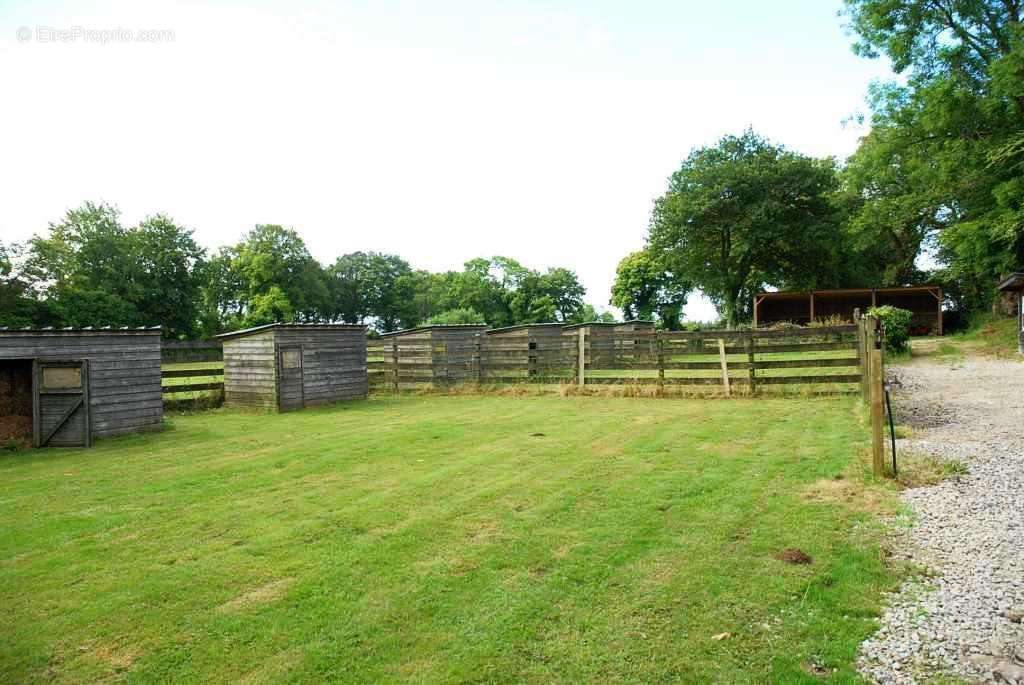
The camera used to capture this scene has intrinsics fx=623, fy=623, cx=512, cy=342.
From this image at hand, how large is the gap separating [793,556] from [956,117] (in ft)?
89.5

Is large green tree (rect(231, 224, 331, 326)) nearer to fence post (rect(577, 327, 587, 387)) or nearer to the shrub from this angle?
fence post (rect(577, 327, 587, 387))

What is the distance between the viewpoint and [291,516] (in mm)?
5383

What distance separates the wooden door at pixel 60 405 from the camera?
9805 mm

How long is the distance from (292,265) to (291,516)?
59.3 metres

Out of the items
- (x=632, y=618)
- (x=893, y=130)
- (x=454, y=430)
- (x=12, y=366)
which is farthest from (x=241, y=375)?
(x=893, y=130)

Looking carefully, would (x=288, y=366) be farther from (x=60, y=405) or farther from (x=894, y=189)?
(x=894, y=189)

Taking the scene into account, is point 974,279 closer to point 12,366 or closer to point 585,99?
point 585,99

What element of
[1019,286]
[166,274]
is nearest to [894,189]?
[1019,286]

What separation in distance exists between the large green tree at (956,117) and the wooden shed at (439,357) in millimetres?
19818

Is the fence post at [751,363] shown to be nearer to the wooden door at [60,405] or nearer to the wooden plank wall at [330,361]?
the wooden plank wall at [330,361]

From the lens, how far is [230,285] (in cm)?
6247

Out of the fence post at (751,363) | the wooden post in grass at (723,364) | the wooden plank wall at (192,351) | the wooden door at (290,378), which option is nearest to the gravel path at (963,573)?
the fence post at (751,363)

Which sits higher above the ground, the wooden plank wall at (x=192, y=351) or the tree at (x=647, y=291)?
the tree at (x=647, y=291)

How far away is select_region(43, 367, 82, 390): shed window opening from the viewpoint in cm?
992
